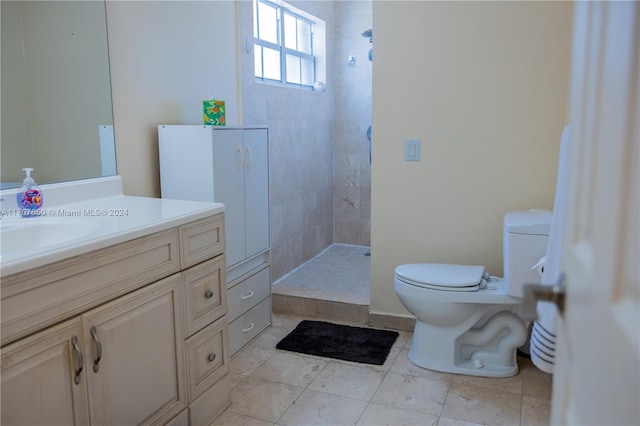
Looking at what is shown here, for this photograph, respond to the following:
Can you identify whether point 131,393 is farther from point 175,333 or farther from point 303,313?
point 303,313

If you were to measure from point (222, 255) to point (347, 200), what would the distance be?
2.63 metres

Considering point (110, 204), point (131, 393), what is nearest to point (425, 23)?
point (110, 204)

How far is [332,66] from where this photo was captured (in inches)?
174

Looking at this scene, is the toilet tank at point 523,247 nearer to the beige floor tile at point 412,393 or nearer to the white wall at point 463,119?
the white wall at point 463,119

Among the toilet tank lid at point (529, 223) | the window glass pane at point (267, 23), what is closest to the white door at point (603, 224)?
the toilet tank lid at point (529, 223)

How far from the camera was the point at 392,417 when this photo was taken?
2.13 m

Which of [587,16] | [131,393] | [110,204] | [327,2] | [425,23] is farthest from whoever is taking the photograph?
[327,2]

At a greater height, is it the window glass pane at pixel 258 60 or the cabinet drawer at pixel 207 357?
the window glass pane at pixel 258 60

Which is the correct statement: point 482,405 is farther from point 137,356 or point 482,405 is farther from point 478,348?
point 137,356

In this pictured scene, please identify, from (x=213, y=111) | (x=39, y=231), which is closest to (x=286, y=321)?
(x=213, y=111)

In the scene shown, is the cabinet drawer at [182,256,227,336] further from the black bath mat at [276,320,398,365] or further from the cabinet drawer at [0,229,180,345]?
the black bath mat at [276,320,398,365]

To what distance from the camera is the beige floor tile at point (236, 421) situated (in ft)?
6.85

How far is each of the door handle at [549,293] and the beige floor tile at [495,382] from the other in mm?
1791

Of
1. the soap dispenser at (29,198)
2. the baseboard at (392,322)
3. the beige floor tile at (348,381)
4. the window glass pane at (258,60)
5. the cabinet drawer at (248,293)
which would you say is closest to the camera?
the soap dispenser at (29,198)
